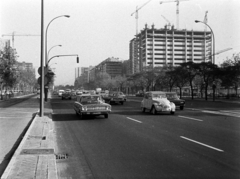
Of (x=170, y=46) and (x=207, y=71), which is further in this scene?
(x=170, y=46)

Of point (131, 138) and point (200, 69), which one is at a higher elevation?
point (200, 69)

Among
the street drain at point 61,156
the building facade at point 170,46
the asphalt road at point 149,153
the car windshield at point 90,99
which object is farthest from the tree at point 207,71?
the building facade at point 170,46

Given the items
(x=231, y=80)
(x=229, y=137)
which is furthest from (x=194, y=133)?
(x=231, y=80)

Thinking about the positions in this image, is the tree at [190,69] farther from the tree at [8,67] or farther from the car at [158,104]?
the car at [158,104]

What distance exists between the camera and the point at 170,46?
166 metres

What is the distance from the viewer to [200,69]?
51.8 m

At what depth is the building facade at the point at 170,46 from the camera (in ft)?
536

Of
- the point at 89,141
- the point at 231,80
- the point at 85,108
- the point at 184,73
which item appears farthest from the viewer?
the point at 184,73

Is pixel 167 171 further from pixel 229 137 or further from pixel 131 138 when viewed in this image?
pixel 229 137

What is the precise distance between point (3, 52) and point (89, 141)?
4618 centimetres

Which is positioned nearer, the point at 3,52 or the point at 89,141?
the point at 89,141

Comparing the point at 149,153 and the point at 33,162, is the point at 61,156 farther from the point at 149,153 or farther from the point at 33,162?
the point at 149,153

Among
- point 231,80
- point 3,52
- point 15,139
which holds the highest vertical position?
point 3,52

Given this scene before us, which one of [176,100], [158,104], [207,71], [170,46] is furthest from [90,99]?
[170,46]
